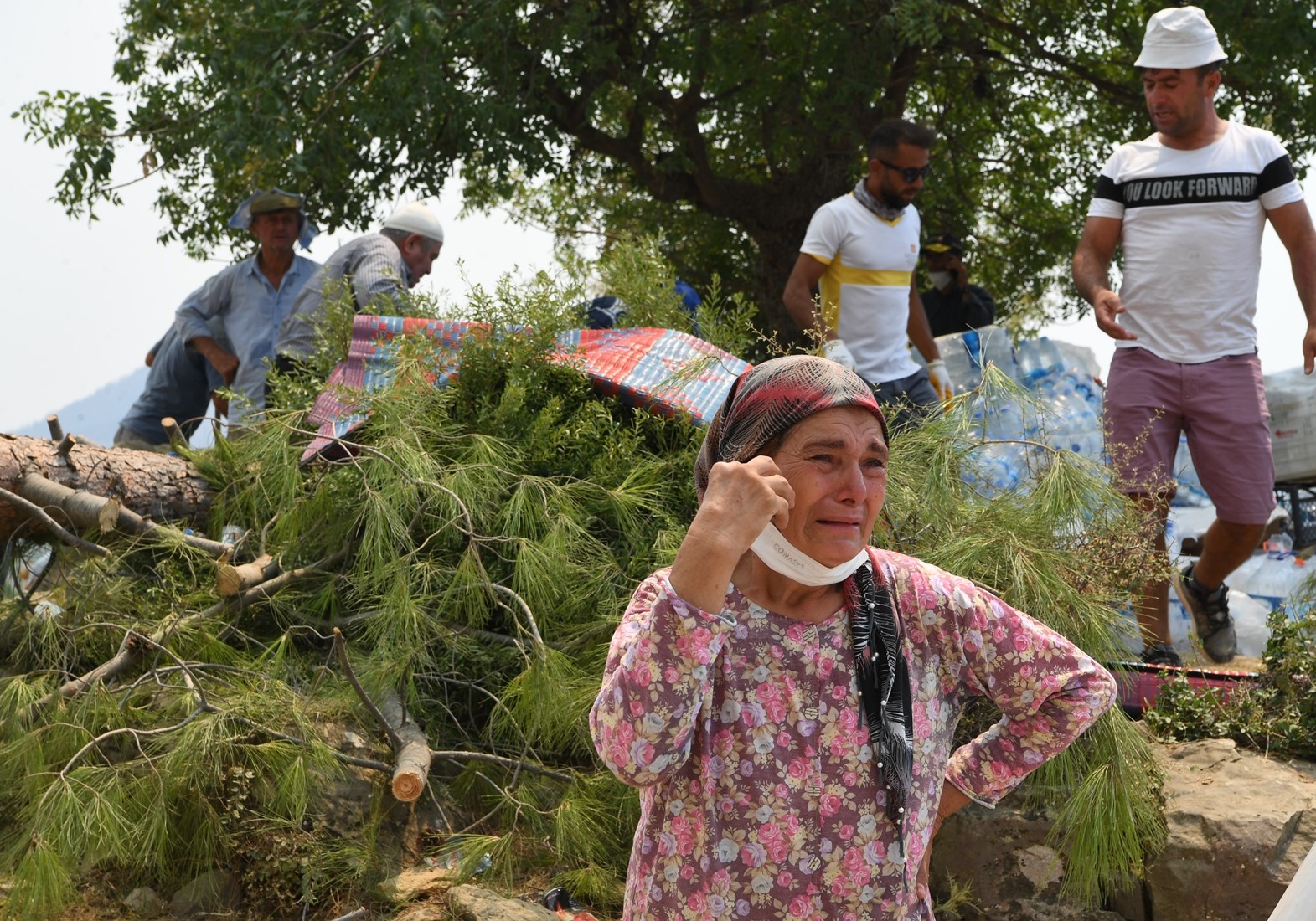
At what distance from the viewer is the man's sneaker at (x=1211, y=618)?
16.3 ft

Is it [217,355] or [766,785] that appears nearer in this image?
[766,785]

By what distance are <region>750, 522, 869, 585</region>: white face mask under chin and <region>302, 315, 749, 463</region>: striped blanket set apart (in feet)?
7.02

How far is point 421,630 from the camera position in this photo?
3748 millimetres

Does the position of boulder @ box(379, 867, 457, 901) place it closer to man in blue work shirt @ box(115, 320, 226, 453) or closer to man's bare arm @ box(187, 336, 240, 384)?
man's bare arm @ box(187, 336, 240, 384)

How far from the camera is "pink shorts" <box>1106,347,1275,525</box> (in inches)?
177

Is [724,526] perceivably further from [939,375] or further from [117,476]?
[939,375]

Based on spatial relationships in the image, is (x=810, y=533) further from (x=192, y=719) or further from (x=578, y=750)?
(x=192, y=719)

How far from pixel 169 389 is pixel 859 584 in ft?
16.7

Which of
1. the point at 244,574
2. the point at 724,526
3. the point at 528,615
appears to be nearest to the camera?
the point at 724,526

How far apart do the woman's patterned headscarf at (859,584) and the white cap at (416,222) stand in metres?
4.06

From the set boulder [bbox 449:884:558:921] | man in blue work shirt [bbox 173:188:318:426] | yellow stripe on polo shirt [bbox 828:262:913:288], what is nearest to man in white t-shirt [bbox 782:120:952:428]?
yellow stripe on polo shirt [bbox 828:262:913:288]

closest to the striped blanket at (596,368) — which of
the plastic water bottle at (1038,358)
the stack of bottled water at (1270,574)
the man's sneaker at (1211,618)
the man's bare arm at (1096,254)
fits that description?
the man's bare arm at (1096,254)

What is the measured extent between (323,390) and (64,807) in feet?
5.52

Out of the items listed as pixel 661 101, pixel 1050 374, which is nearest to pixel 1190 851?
pixel 1050 374
